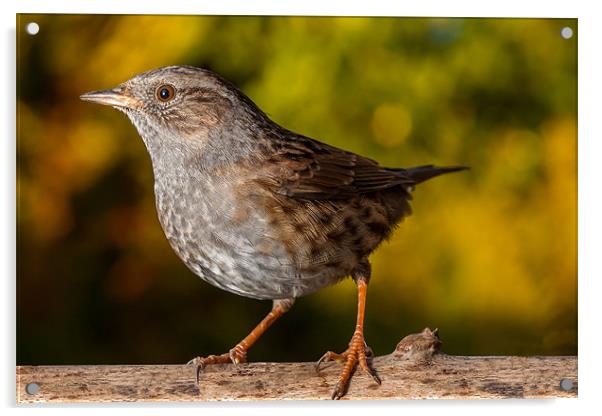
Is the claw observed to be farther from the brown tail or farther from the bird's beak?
the bird's beak

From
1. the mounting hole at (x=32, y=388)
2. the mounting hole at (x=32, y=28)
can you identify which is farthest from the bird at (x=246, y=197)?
the mounting hole at (x=32, y=388)

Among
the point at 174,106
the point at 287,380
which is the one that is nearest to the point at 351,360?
the point at 287,380

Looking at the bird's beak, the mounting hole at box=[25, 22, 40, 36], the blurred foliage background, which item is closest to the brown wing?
the blurred foliage background

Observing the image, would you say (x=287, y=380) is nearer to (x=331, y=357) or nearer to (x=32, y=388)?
(x=331, y=357)
